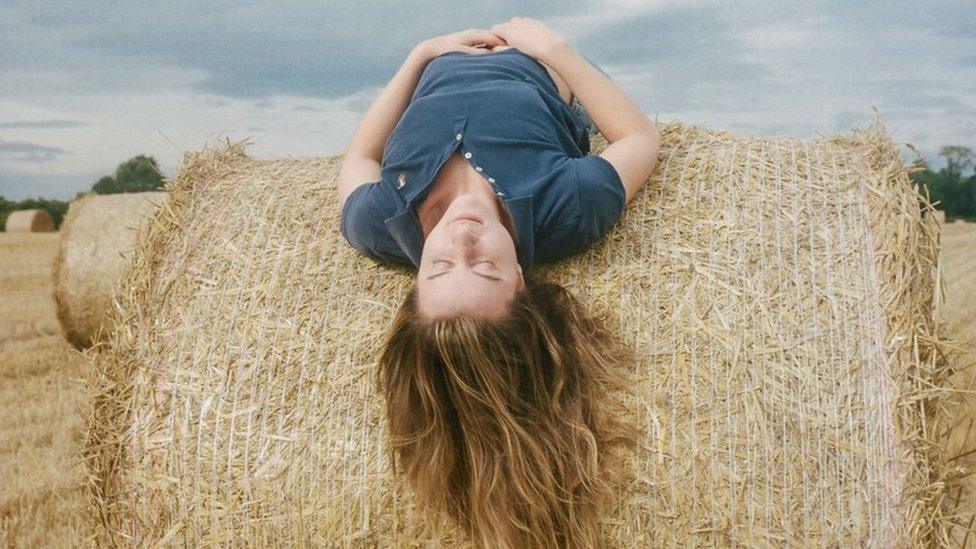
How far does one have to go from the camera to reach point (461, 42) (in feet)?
11.4

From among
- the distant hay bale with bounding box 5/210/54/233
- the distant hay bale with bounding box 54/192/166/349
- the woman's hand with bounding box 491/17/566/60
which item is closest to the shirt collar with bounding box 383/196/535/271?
the woman's hand with bounding box 491/17/566/60

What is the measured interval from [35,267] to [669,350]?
8278 mm

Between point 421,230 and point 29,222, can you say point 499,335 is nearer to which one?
point 421,230

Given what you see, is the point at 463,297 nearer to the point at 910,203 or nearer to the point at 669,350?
the point at 669,350

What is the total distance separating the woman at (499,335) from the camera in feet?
7.49

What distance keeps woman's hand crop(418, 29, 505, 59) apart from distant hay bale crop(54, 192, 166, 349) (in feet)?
9.29

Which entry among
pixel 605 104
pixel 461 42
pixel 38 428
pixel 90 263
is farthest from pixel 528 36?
pixel 90 263

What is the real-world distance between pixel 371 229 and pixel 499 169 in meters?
0.40

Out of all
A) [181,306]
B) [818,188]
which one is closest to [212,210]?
[181,306]

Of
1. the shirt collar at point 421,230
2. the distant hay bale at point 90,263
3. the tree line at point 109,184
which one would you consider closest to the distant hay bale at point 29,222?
the tree line at point 109,184

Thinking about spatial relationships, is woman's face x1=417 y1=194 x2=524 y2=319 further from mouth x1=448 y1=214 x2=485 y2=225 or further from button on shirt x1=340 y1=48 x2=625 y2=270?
button on shirt x1=340 y1=48 x2=625 y2=270

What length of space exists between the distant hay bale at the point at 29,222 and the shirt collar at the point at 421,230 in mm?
12311

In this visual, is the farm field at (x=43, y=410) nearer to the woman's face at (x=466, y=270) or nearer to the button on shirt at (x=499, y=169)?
the button on shirt at (x=499, y=169)

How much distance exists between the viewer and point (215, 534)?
2.54 m
